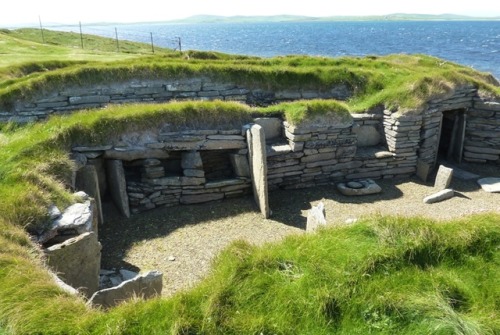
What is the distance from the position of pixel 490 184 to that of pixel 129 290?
1222cm

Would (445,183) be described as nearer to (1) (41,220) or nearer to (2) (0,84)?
(1) (41,220)

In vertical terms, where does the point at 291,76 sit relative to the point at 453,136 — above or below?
above

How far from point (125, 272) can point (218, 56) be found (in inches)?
603

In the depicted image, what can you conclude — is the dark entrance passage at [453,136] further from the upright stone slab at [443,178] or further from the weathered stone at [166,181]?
the weathered stone at [166,181]

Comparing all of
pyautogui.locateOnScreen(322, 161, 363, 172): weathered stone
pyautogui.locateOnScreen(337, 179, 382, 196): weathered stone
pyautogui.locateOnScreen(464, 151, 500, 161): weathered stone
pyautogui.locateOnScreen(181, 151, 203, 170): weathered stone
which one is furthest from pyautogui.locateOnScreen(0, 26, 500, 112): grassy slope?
pyautogui.locateOnScreen(181, 151, 203, 170): weathered stone

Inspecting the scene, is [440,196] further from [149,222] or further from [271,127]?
[149,222]

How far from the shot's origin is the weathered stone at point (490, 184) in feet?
43.4

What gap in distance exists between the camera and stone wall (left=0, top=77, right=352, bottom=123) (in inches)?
586

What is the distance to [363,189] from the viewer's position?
12977 millimetres

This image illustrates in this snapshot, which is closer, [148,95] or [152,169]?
[152,169]

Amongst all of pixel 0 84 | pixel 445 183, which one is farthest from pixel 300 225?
pixel 0 84

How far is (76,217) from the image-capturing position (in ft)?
27.2

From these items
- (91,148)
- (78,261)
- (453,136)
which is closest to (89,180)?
(91,148)

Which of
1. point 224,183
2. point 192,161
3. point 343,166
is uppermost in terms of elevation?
point 192,161
